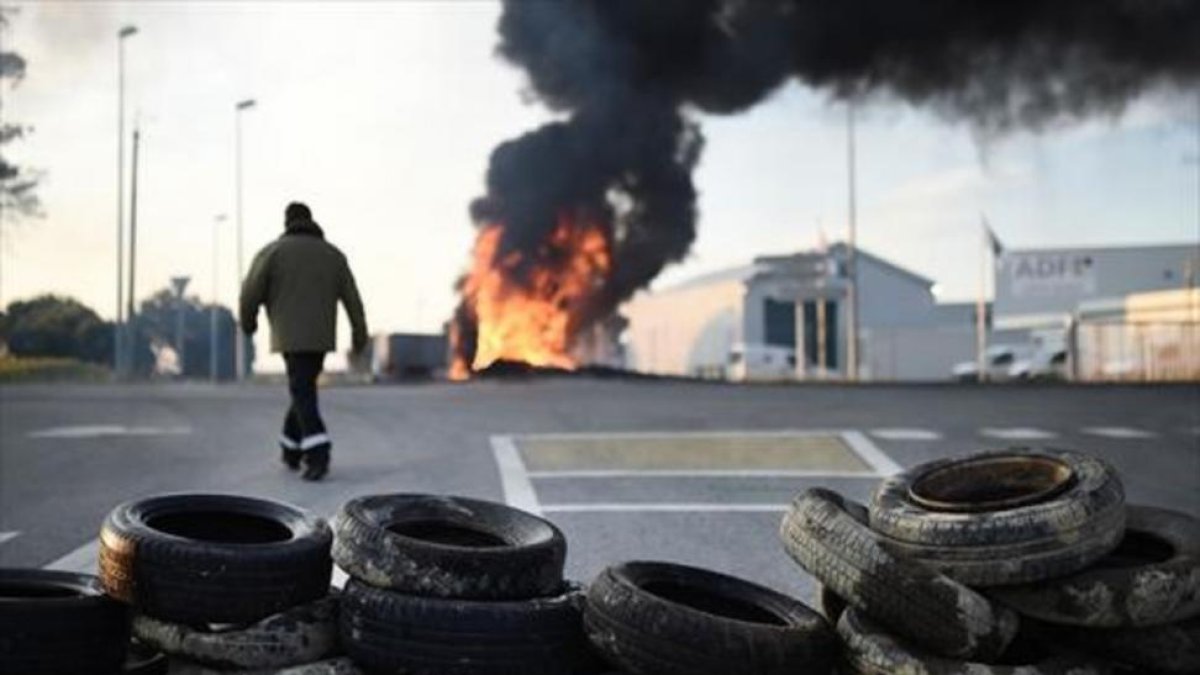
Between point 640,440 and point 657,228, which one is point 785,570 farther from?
point 657,228

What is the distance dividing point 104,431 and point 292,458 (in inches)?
186

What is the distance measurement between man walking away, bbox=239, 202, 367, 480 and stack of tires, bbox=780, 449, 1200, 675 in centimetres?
543

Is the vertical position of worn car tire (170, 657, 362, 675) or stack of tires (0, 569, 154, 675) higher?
stack of tires (0, 569, 154, 675)

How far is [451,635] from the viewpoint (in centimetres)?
373

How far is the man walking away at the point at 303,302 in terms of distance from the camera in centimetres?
864

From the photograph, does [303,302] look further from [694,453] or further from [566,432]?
[566,432]

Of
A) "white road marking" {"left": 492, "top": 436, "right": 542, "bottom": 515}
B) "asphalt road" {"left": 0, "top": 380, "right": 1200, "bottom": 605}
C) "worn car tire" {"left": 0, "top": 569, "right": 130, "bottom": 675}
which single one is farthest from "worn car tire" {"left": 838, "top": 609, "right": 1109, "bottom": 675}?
"white road marking" {"left": 492, "top": 436, "right": 542, "bottom": 515}

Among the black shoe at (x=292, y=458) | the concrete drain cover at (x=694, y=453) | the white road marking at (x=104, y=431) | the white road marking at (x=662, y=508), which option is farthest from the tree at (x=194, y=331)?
the white road marking at (x=662, y=508)

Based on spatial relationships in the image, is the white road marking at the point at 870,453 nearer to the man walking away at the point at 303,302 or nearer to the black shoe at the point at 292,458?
the man walking away at the point at 303,302

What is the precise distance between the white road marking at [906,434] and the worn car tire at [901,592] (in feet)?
25.5

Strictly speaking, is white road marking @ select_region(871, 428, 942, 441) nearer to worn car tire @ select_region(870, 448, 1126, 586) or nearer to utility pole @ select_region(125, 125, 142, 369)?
worn car tire @ select_region(870, 448, 1126, 586)

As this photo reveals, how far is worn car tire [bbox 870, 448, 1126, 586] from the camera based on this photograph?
3736mm

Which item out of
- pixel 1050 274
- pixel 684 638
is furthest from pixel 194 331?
pixel 684 638

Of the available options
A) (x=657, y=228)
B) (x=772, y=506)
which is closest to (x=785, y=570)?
(x=772, y=506)
